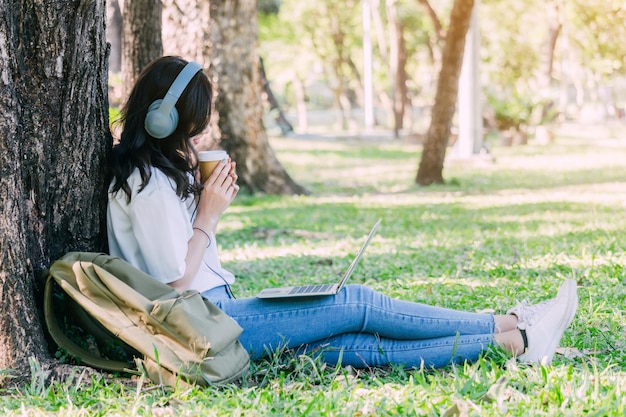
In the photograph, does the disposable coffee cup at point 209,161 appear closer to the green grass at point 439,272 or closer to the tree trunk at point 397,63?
the green grass at point 439,272

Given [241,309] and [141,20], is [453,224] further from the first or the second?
[241,309]

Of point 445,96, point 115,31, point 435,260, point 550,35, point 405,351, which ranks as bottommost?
point 435,260

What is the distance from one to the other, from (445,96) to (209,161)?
9.13 meters

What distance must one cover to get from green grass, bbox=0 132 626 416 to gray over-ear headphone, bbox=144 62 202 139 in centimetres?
97

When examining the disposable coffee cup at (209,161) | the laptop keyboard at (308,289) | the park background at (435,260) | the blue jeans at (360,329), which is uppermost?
the disposable coffee cup at (209,161)

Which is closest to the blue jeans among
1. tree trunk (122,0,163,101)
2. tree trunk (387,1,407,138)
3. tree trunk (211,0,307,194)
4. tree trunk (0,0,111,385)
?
tree trunk (0,0,111,385)

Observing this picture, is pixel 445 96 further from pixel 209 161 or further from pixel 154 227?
pixel 154 227

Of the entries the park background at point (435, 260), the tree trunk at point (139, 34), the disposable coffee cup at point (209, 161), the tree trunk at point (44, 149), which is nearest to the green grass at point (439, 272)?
the park background at point (435, 260)

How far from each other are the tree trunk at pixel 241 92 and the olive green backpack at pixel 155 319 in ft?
25.4

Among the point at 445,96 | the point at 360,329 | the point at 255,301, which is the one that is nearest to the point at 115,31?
the point at 445,96

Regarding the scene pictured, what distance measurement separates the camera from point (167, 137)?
3639 millimetres

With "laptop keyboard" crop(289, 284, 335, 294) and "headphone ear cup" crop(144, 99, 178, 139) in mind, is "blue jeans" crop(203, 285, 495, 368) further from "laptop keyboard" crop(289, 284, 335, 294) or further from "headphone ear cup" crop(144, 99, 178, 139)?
"headphone ear cup" crop(144, 99, 178, 139)

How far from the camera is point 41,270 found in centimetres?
356

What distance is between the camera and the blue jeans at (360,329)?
11.6 ft
